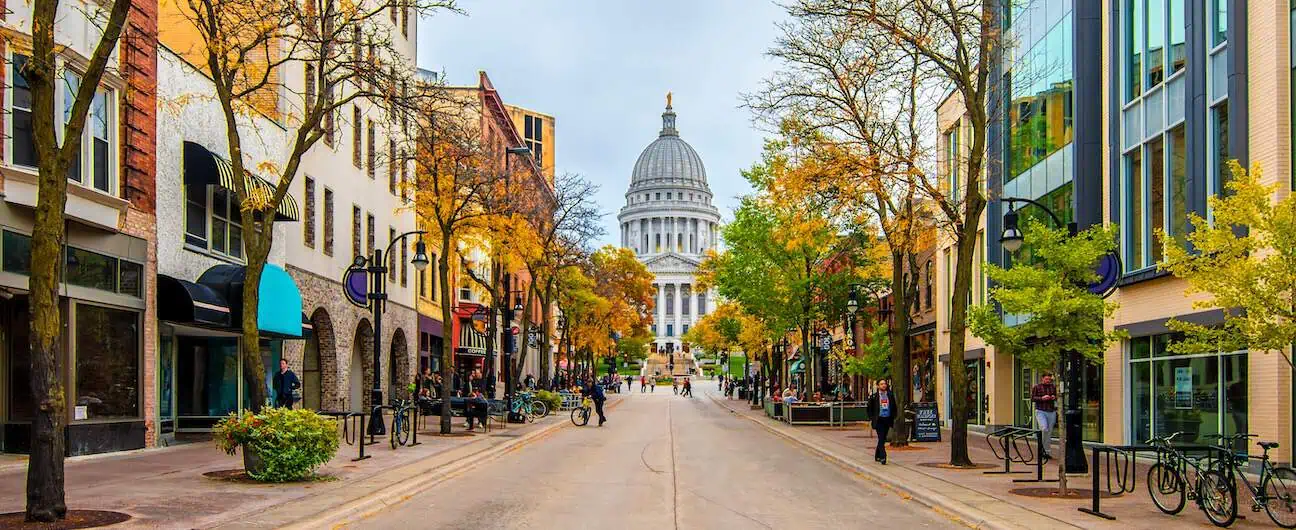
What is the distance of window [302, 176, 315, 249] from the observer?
116ft

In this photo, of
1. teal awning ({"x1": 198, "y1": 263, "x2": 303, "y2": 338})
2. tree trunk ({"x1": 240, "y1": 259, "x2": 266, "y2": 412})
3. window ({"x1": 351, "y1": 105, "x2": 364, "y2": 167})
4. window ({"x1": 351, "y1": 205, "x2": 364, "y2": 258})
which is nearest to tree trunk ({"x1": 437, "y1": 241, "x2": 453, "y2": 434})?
teal awning ({"x1": 198, "y1": 263, "x2": 303, "y2": 338})

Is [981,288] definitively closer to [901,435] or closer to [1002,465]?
[901,435]

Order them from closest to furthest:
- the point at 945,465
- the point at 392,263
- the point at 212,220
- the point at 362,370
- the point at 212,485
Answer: the point at 212,485 < the point at 945,465 < the point at 212,220 < the point at 362,370 < the point at 392,263

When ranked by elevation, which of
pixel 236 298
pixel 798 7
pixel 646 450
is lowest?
pixel 646 450

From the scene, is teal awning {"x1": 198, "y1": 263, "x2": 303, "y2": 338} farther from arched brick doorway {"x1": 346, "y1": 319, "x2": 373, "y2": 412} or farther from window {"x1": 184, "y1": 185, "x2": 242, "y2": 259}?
arched brick doorway {"x1": 346, "y1": 319, "x2": 373, "y2": 412}

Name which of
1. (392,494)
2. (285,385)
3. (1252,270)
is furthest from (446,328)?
(1252,270)

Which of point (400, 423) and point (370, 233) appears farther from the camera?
point (370, 233)

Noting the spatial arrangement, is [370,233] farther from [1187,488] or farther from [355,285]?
[1187,488]

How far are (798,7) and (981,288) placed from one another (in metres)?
18.6

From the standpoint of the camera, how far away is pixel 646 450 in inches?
1148

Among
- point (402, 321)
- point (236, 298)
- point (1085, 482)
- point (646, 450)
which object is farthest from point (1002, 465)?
point (402, 321)

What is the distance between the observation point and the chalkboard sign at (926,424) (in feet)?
101

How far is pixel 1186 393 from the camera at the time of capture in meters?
24.3

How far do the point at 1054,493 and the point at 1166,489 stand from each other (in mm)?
2377
